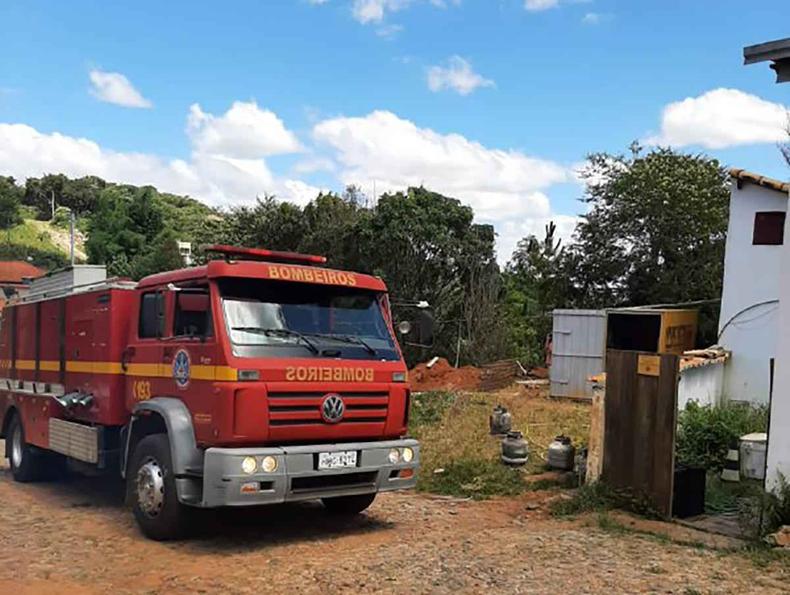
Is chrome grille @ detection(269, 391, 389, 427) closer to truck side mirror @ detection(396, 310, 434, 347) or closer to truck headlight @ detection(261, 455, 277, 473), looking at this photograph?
truck headlight @ detection(261, 455, 277, 473)

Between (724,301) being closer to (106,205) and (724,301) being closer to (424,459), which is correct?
(424,459)

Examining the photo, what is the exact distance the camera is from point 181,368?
747 cm

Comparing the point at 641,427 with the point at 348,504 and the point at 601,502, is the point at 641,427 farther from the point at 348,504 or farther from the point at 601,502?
the point at 348,504

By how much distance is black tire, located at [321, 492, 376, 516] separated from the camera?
8562 mm

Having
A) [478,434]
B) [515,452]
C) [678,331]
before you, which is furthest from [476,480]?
[678,331]

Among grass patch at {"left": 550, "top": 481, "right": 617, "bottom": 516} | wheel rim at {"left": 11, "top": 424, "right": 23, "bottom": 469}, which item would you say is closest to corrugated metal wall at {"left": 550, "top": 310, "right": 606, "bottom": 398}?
grass patch at {"left": 550, "top": 481, "right": 617, "bottom": 516}

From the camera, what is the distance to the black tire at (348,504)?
8.56 m

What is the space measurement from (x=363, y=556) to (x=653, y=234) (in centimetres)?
1758

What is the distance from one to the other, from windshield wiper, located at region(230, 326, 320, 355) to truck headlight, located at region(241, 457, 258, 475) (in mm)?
1121

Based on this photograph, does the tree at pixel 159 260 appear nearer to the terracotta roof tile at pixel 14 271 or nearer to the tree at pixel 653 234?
the terracotta roof tile at pixel 14 271

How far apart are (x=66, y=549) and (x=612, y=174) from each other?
20075mm

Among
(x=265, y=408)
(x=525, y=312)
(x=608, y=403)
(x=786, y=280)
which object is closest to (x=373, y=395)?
(x=265, y=408)

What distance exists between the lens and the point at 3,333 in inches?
475

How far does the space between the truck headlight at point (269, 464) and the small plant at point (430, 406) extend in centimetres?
849
